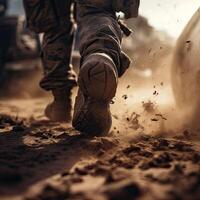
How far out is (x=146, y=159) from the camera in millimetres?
2029

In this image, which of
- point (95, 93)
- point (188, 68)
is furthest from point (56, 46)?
point (95, 93)

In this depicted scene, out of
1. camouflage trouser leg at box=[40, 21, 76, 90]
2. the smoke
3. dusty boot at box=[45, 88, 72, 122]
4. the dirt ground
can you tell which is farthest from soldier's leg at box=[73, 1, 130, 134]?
dusty boot at box=[45, 88, 72, 122]

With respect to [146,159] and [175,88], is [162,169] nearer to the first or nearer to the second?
[146,159]

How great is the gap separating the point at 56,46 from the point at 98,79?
1.24m

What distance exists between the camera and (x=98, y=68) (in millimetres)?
2277

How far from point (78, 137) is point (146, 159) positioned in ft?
2.19

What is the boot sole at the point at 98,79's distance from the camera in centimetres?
229

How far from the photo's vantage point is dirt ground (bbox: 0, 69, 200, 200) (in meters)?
1.50

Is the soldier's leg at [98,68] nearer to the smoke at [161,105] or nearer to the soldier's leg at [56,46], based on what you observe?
the smoke at [161,105]

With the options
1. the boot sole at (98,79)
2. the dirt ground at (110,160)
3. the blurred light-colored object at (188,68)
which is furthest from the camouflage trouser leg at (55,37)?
the boot sole at (98,79)

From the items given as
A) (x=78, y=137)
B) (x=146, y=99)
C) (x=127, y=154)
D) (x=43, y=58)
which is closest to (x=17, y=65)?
(x=43, y=58)

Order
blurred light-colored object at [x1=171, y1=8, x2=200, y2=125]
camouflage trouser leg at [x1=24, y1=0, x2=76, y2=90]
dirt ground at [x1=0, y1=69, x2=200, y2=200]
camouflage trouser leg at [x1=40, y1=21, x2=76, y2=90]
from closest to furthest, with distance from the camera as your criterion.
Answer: dirt ground at [x1=0, y1=69, x2=200, y2=200] < blurred light-colored object at [x1=171, y1=8, x2=200, y2=125] < camouflage trouser leg at [x1=24, y1=0, x2=76, y2=90] < camouflage trouser leg at [x1=40, y1=21, x2=76, y2=90]

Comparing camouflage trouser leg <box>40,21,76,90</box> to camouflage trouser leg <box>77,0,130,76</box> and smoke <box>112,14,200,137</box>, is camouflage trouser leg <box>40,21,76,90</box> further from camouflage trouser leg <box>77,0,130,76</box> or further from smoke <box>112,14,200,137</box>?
camouflage trouser leg <box>77,0,130,76</box>

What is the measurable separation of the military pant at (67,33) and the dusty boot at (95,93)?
7.8 inches
